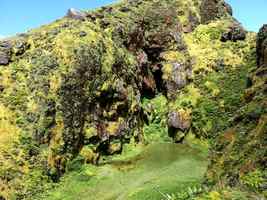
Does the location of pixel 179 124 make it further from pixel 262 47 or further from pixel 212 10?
pixel 212 10

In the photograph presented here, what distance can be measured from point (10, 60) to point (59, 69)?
36.4ft

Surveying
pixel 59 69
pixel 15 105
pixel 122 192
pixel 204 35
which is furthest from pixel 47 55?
pixel 204 35

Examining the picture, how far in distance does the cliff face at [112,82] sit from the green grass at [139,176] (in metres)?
3.05

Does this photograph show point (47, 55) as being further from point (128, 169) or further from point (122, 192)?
point (122, 192)

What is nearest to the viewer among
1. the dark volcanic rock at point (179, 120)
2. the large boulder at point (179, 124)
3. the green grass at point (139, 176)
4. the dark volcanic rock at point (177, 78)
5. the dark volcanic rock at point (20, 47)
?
the green grass at point (139, 176)

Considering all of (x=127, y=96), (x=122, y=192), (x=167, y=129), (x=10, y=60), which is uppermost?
(x=10, y=60)

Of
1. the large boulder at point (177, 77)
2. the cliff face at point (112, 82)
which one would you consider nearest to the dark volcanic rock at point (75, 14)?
the cliff face at point (112, 82)

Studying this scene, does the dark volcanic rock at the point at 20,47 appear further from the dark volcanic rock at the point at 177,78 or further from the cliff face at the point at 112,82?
the dark volcanic rock at the point at 177,78

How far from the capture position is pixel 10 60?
85188mm

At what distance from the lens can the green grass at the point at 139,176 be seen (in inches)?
2463

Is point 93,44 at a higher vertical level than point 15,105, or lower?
higher

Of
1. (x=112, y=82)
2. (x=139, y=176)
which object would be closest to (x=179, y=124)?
(x=112, y=82)

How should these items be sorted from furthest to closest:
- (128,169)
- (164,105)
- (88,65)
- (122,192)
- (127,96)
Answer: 1. (164,105)
2. (127,96)
3. (88,65)
4. (128,169)
5. (122,192)

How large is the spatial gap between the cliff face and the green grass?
10.0 feet
